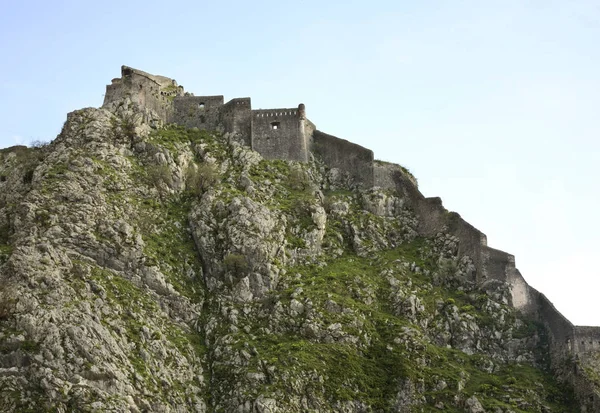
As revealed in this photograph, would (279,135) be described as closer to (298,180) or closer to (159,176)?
(298,180)

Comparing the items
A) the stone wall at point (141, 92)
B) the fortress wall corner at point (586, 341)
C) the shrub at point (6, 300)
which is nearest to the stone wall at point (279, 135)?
the stone wall at point (141, 92)

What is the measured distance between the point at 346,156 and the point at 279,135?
6021 millimetres

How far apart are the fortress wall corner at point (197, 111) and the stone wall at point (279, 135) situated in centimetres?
370

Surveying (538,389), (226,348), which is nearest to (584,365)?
(538,389)

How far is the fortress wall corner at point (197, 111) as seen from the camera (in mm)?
88188

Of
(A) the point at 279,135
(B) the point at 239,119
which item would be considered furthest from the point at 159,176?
(A) the point at 279,135

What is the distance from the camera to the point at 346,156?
86.7 metres

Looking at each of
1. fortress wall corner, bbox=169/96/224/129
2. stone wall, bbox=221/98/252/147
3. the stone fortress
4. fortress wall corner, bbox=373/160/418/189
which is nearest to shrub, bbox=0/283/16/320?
the stone fortress

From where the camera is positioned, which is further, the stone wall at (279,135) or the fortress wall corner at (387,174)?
the stone wall at (279,135)

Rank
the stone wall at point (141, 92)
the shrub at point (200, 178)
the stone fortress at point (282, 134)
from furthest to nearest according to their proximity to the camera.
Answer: the stone wall at point (141, 92), the stone fortress at point (282, 134), the shrub at point (200, 178)

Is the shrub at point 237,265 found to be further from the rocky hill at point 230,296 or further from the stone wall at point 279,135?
the stone wall at point 279,135

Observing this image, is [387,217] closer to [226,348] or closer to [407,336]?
[407,336]

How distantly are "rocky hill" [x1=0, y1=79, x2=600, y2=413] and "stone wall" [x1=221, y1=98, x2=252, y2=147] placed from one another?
270cm

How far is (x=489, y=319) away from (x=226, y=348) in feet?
64.8
